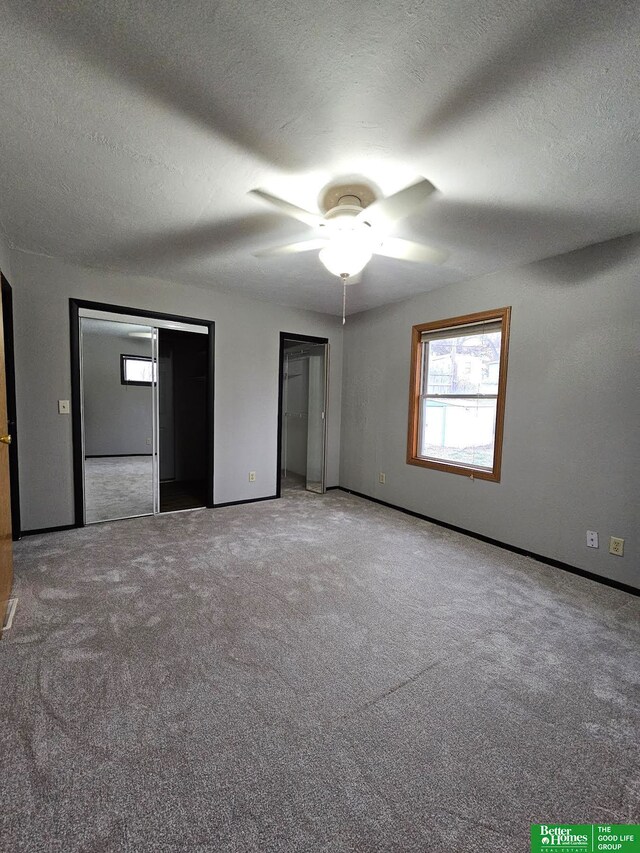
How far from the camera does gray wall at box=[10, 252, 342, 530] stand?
3227 mm

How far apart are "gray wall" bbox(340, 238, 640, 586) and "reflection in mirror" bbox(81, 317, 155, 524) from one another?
2.98 metres

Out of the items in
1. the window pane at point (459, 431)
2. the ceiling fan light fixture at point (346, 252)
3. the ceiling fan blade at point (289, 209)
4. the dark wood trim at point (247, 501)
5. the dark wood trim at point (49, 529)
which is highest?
the ceiling fan blade at point (289, 209)

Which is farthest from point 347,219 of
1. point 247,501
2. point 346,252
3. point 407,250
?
point 247,501

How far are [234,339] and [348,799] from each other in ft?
12.8

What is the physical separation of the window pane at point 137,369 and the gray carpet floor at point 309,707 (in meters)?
1.77

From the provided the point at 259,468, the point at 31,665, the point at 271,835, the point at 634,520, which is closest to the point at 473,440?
the point at 634,520

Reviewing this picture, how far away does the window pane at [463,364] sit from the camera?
11.4 feet

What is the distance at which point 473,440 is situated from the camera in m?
3.64

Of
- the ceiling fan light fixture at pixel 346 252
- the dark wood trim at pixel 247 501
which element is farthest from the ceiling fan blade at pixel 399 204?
the dark wood trim at pixel 247 501

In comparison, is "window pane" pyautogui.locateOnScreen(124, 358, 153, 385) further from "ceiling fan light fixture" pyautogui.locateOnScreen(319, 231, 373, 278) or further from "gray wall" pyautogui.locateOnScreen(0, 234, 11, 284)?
"ceiling fan light fixture" pyautogui.locateOnScreen(319, 231, 373, 278)

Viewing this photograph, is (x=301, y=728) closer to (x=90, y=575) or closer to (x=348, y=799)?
(x=348, y=799)

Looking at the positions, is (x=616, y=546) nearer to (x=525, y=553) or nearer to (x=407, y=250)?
(x=525, y=553)
